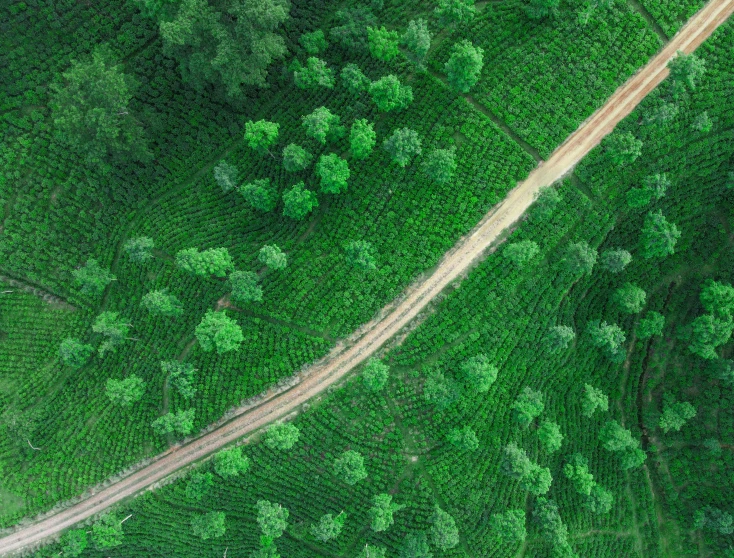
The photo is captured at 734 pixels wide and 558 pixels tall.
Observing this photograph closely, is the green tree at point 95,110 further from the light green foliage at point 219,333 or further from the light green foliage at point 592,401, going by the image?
the light green foliage at point 592,401

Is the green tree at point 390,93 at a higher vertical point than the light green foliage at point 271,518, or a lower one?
higher

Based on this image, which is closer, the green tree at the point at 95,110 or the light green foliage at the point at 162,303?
the green tree at the point at 95,110

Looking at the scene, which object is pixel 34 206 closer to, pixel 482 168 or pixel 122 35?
pixel 122 35

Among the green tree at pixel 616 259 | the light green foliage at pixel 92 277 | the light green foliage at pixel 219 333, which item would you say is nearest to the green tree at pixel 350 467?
the light green foliage at pixel 219 333

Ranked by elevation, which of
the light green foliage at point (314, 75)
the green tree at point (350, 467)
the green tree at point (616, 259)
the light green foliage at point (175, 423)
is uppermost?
the light green foliage at point (314, 75)

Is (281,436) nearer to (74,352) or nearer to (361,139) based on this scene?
(74,352)
